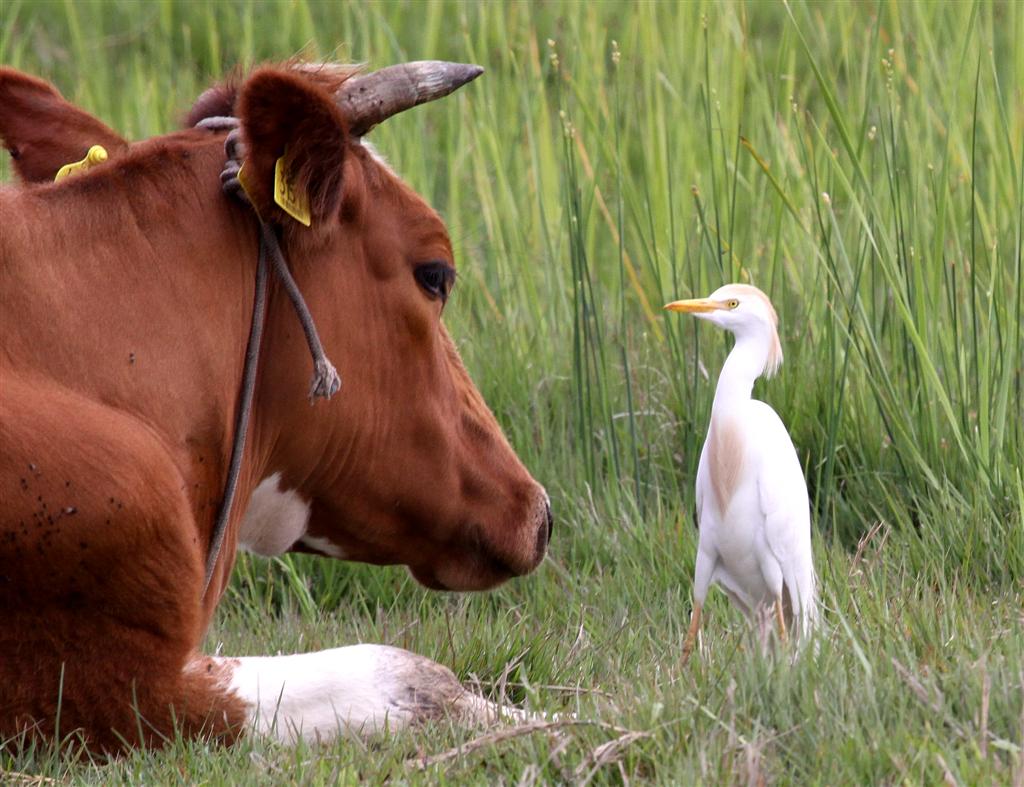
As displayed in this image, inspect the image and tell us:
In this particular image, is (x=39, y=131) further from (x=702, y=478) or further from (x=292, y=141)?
(x=702, y=478)

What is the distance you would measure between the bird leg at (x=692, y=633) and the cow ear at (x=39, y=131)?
1.68 m

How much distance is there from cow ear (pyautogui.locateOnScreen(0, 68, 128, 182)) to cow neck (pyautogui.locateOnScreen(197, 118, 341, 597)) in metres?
0.51

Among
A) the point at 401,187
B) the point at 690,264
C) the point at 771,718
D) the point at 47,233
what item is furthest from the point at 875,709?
the point at 690,264

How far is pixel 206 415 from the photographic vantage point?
10.4 ft

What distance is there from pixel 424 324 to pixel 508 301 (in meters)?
2.63

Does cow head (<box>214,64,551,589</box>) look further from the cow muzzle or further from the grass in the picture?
the grass

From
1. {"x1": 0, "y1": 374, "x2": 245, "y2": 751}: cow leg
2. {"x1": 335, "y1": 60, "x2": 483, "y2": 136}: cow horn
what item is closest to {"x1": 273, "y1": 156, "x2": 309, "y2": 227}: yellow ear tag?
{"x1": 335, "y1": 60, "x2": 483, "y2": 136}: cow horn

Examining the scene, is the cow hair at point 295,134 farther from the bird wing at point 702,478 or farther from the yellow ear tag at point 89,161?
the bird wing at point 702,478

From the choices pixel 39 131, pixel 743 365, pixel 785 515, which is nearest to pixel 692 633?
pixel 785 515

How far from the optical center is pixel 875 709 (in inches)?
106

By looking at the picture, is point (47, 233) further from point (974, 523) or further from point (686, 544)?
point (974, 523)

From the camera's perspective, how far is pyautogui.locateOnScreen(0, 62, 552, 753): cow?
9.61 ft

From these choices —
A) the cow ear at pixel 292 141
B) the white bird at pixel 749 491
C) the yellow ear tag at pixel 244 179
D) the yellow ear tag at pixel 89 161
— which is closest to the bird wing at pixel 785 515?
the white bird at pixel 749 491

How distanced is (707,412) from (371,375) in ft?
6.32
